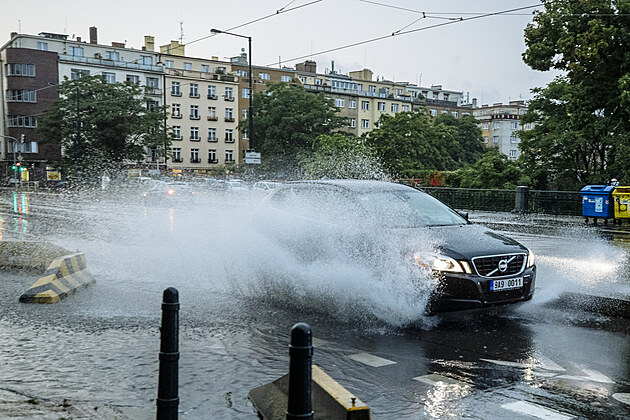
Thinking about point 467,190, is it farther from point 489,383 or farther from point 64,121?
point 64,121

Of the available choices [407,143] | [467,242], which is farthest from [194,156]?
[467,242]

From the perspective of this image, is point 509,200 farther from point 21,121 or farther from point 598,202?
point 21,121

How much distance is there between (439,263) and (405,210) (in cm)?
146

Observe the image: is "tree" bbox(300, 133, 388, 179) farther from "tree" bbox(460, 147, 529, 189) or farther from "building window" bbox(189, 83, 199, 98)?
"building window" bbox(189, 83, 199, 98)

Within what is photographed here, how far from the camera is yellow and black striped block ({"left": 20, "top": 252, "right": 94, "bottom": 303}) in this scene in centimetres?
773

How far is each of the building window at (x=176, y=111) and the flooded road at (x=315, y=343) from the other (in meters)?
70.5

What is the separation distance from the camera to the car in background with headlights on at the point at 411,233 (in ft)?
20.8

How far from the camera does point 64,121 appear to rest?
55.0 metres

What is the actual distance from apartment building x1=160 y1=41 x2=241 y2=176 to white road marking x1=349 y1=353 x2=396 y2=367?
A: 239ft

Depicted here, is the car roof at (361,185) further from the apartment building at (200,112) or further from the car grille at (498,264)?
the apartment building at (200,112)

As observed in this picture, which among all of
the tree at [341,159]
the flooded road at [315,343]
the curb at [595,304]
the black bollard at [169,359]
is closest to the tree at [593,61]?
the tree at [341,159]

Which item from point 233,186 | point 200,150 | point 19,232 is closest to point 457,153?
point 200,150

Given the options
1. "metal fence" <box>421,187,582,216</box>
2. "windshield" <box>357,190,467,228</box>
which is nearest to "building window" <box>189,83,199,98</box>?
"metal fence" <box>421,187,582,216</box>

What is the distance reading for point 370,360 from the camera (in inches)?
207
